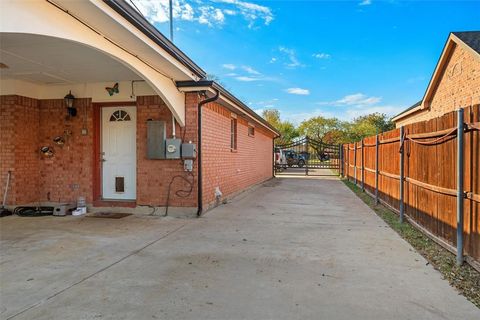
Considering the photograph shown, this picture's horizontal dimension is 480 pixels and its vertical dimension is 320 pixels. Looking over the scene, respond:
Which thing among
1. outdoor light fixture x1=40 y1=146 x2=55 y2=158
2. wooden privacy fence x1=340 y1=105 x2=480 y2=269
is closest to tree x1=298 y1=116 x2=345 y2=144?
wooden privacy fence x1=340 y1=105 x2=480 y2=269

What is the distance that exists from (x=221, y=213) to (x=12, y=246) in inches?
159

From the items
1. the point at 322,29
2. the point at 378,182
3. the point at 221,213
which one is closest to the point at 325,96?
the point at 322,29

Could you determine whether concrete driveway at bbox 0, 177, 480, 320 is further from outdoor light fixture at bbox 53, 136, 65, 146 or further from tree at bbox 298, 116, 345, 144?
tree at bbox 298, 116, 345, 144

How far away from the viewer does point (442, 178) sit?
477 cm

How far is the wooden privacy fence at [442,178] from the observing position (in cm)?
384

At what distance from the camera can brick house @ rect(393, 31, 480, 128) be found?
39.6 feet

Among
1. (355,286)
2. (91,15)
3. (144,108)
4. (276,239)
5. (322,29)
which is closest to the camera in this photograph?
(355,286)

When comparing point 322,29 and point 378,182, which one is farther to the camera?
point 322,29

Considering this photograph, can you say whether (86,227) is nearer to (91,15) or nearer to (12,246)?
(12,246)

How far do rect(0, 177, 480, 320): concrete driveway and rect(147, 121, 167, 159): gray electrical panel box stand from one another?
61.9 inches

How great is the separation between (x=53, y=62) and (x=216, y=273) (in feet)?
15.6

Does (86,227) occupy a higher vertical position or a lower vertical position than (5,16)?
lower

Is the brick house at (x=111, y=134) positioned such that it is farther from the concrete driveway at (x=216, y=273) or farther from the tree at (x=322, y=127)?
the tree at (x=322, y=127)

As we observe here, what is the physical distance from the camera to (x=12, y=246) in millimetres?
4910
